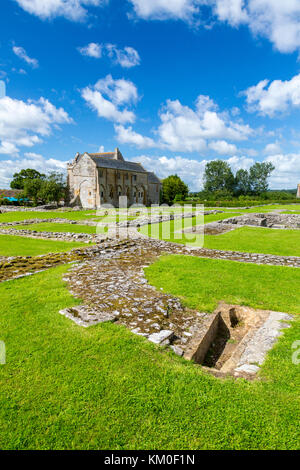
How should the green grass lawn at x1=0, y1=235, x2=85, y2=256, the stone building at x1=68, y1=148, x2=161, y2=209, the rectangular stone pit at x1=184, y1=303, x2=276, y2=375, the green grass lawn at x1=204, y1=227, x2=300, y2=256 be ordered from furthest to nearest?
the stone building at x1=68, y1=148, x2=161, y2=209
the green grass lawn at x1=204, y1=227, x2=300, y2=256
the green grass lawn at x1=0, y1=235, x2=85, y2=256
the rectangular stone pit at x1=184, y1=303, x2=276, y2=375

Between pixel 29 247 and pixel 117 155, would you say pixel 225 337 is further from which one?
pixel 117 155

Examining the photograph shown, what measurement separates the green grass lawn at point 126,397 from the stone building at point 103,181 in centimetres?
4375

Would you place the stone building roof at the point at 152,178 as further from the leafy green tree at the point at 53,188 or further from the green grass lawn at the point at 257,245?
the green grass lawn at the point at 257,245

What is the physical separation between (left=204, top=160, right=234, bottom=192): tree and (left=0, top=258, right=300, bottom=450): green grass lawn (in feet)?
323

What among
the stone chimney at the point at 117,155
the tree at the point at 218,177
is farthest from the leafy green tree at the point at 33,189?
the tree at the point at 218,177

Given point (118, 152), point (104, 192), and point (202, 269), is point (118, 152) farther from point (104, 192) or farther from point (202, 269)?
point (202, 269)

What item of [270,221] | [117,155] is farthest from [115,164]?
[270,221]

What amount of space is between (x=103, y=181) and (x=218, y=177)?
205 ft

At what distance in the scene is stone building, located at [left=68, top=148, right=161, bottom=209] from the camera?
46.2 m

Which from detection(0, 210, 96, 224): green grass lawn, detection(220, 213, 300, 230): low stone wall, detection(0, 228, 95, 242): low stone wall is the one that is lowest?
detection(0, 228, 95, 242): low stone wall

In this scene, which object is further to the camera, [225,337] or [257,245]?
[257,245]

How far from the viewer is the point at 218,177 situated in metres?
96.8

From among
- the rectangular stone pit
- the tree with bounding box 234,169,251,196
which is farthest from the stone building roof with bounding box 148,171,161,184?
the rectangular stone pit

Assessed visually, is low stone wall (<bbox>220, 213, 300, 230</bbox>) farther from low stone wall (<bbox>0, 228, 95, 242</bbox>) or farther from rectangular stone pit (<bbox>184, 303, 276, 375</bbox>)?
rectangular stone pit (<bbox>184, 303, 276, 375</bbox>)
